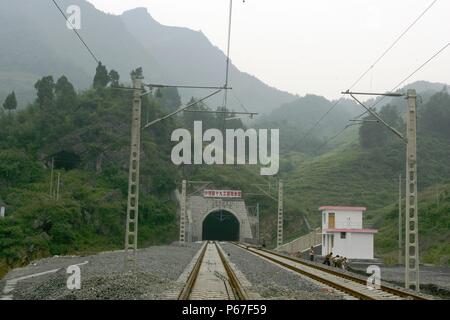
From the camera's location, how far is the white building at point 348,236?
4800 cm

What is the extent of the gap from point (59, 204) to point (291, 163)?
296ft

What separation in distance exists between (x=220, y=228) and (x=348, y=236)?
48211mm

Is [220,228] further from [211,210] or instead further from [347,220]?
[347,220]

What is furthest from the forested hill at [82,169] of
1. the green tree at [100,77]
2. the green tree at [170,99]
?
the green tree at [170,99]

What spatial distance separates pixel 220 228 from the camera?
9500cm

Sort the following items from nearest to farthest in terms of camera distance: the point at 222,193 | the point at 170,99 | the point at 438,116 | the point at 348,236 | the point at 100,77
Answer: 1. the point at 348,236
2. the point at 222,193
3. the point at 100,77
4. the point at 438,116
5. the point at 170,99

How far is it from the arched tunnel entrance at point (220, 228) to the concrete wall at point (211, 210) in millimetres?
8429

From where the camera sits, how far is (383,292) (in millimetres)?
18172

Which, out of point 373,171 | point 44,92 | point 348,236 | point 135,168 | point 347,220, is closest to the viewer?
point 135,168

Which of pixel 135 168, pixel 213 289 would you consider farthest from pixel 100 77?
pixel 213 289

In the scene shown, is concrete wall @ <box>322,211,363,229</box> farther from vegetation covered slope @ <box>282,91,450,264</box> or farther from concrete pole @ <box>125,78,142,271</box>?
concrete pole @ <box>125,78,142,271</box>

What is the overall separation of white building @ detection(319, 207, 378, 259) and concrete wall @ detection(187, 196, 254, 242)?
28.5 meters
